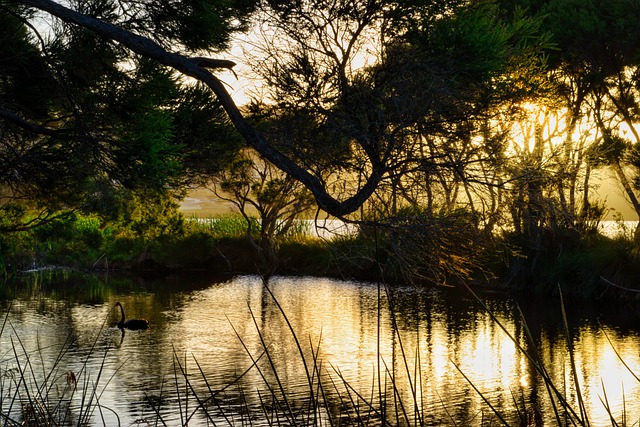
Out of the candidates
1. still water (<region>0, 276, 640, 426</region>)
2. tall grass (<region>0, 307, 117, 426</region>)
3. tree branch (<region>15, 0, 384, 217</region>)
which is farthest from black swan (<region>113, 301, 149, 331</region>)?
tree branch (<region>15, 0, 384, 217</region>)

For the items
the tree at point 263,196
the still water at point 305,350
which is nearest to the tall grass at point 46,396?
the still water at point 305,350

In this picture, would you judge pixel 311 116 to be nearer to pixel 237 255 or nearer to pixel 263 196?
pixel 263 196

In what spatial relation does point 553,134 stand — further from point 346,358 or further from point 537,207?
point 537,207

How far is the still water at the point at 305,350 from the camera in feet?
42.0

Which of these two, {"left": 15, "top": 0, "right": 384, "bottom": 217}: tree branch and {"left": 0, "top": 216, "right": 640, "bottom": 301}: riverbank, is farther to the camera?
{"left": 0, "top": 216, "right": 640, "bottom": 301}: riverbank

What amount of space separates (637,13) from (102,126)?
19.5 metres

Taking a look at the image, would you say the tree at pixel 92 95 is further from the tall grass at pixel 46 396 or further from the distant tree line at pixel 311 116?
the tall grass at pixel 46 396

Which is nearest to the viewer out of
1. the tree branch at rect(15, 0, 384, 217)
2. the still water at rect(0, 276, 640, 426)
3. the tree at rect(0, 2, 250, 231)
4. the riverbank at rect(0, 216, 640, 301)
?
the tree branch at rect(15, 0, 384, 217)

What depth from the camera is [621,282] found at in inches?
832

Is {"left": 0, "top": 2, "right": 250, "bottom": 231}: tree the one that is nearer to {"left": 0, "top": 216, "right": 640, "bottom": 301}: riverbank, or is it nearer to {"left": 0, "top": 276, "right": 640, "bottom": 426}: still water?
{"left": 0, "top": 276, "right": 640, "bottom": 426}: still water

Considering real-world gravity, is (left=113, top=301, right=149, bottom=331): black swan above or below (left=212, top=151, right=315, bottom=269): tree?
below

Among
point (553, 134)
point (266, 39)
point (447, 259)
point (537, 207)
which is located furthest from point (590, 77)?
point (447, 259)

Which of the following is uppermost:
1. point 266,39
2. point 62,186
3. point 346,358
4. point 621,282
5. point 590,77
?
point 590,77

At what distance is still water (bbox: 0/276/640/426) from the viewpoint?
42.0 feet
